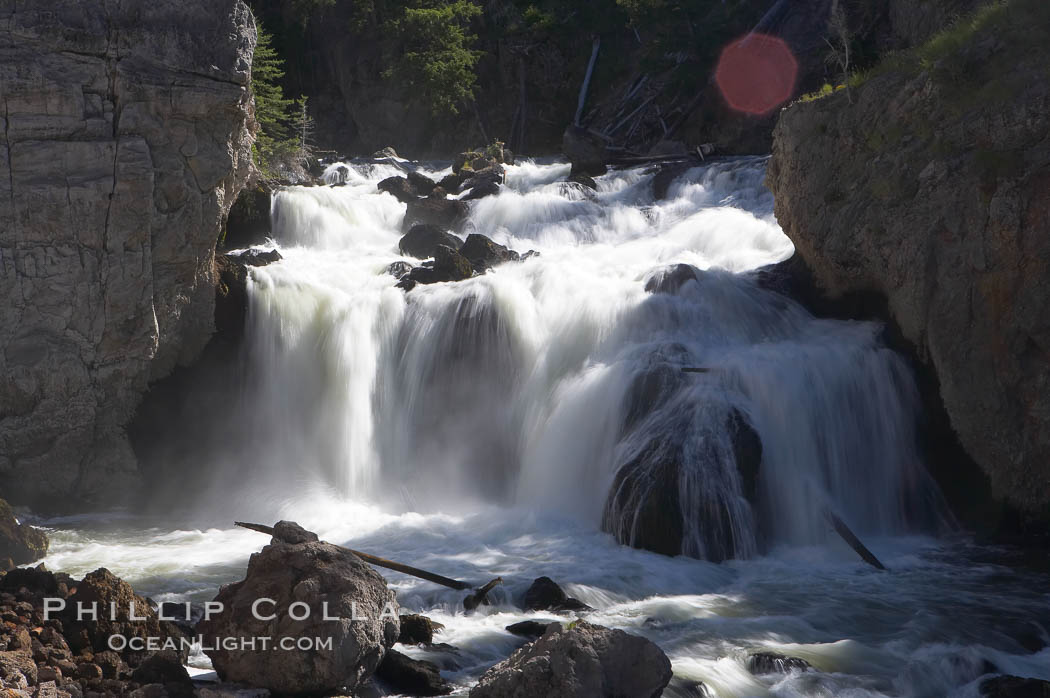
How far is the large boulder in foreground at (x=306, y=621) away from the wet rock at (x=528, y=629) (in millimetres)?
1737

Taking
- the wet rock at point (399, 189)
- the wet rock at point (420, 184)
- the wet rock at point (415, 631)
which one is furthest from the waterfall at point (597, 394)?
the wet rock at point (420, 184)

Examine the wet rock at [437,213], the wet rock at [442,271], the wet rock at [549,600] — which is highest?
the wet rock at [437,213]

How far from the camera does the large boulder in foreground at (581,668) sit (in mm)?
6887

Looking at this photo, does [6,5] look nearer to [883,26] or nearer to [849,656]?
[849,656]

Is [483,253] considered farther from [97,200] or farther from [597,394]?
[97,200]

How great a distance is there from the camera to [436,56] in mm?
36781

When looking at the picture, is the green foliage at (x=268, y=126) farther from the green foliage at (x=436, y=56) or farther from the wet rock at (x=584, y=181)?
the green foliage at (x=436, y=56)

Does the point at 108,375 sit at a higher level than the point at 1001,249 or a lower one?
lower

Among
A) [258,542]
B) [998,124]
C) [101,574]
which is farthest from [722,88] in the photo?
[101,574]

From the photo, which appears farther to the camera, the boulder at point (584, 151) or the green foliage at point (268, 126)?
the boulder at point (584, 151)

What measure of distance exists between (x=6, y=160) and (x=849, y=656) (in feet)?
43.3

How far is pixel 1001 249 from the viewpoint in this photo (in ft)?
43.9

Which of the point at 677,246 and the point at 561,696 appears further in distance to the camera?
the point at 677,246

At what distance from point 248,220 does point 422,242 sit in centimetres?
377
